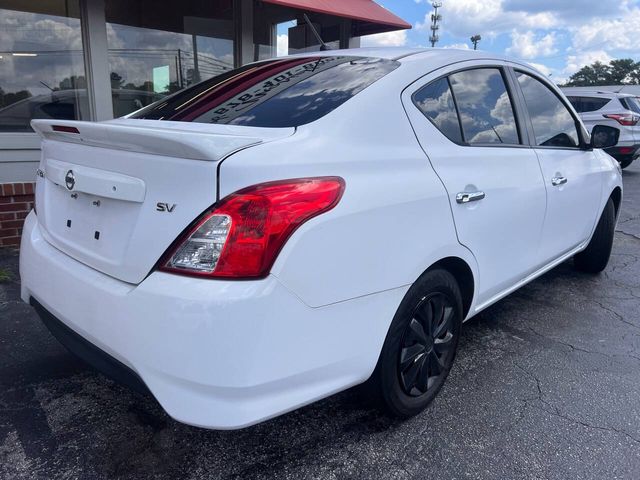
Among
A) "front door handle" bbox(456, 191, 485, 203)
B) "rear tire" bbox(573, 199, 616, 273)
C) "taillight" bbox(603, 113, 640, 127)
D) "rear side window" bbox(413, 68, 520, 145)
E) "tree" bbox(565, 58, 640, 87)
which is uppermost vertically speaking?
"tree" bbox(565, 58, 640, 87)

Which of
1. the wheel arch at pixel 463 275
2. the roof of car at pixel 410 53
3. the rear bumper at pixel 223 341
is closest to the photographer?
the rear bumper at pixel 223 341

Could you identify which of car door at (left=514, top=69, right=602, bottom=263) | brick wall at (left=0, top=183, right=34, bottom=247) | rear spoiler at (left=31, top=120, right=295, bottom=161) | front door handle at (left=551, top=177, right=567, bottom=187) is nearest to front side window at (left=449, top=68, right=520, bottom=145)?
car door at (left=514, top=69, right=602, bottom=263)

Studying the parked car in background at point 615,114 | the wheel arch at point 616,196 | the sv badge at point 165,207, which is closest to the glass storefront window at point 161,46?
the sv badge at point 165,207

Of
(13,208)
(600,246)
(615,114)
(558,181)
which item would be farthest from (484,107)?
(615,114)

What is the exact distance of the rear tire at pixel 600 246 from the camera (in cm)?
432

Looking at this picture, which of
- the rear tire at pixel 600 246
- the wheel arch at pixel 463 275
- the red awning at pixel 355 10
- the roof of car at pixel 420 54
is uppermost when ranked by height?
the red awning at pixel 355 10

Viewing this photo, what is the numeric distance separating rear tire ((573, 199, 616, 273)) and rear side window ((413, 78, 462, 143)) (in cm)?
256

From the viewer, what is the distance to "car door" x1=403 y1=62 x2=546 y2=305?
2.28m

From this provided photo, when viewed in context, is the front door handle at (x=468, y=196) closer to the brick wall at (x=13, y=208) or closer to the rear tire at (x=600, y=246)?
the rear tire at (x=600, y=246)

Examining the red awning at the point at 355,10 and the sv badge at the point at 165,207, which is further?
the red awning at the point at 355,10

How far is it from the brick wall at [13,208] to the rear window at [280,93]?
113 inches

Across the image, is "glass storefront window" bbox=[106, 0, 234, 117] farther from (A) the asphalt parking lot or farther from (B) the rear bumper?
(B) the rear bumper

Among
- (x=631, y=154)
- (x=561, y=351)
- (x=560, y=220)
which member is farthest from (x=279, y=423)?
(x=631, y=154)

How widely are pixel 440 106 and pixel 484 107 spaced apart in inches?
19.3
